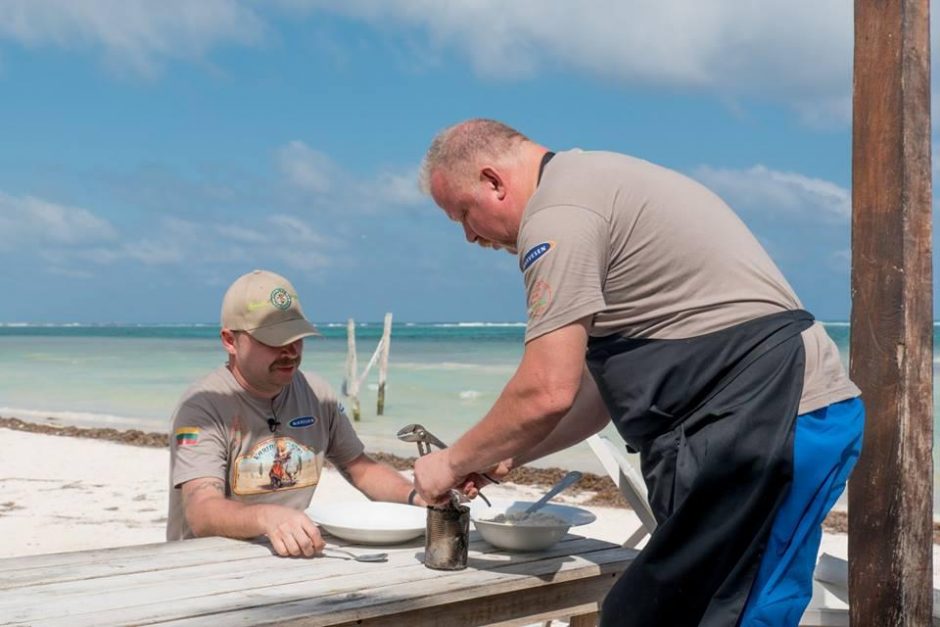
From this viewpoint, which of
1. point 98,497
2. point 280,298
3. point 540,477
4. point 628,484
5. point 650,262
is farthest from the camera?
point 540,477

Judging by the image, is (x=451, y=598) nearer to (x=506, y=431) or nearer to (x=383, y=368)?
(x=506, y=431)

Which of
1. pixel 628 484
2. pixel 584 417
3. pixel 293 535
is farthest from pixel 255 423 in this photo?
pixel 628 484

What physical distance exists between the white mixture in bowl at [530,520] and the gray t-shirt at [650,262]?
0.62m

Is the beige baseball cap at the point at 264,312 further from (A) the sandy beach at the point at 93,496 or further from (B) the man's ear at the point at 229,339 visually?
(A) the sandy beach at the point at 93,496

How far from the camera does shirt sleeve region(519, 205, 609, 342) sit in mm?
2168

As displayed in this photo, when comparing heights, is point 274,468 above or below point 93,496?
above

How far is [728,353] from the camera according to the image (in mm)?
2225

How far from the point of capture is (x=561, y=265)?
2170 millimetres

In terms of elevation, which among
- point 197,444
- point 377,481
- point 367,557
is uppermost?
point 197,444

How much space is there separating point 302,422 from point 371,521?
1.63 ft

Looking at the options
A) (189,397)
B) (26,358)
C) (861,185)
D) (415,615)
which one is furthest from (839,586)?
(26,358)

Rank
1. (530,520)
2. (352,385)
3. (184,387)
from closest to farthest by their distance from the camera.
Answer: (530,520)
(352,385)
(184,387)

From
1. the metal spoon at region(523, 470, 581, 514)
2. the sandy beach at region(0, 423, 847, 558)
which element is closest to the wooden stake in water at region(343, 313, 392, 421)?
the sandy beach at region(0, 423, 847, 558)

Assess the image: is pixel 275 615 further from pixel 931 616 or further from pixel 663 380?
pixel 931 616
